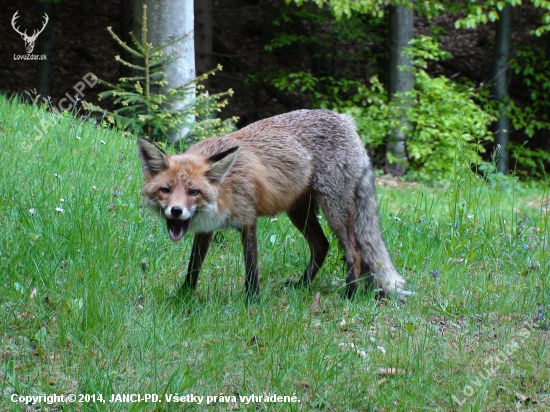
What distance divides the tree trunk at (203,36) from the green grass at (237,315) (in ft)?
29.2

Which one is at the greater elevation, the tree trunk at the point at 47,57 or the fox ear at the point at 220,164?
the tree trunk at the point at 47,57

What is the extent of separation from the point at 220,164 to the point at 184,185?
1.06 ft

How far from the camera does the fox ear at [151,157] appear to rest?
466cm

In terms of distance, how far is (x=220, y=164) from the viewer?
473cm

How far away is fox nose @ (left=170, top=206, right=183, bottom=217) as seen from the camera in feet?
14.4

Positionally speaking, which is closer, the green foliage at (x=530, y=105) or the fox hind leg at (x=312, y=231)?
the fox hind leg at (x=312, y=231)

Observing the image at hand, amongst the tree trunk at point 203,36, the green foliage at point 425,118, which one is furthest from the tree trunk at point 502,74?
the tree trunk at point 203,36

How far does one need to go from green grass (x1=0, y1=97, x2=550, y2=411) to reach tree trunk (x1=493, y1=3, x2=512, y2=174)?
10.7m

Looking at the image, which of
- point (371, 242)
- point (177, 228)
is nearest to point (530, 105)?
point (371, 242)

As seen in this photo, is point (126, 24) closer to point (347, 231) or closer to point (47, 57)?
point (47, 57)

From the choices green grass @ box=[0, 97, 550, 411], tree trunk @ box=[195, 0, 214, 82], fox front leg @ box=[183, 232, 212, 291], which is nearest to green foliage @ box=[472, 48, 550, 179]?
tree trunk @ box=[195, 0, 214, 82]

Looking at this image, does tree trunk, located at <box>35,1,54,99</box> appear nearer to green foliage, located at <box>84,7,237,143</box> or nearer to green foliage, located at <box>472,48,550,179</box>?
green foliage, located at <box>84,7,237,143</box>

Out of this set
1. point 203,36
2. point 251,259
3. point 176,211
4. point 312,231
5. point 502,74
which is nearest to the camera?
point 176,211

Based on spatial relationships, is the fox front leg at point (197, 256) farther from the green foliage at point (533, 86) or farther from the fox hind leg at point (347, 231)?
the green foliage at point (533, 86)
